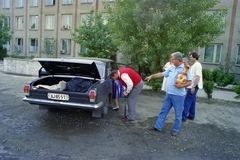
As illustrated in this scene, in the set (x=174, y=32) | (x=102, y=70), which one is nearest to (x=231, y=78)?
(x=174, y=32)

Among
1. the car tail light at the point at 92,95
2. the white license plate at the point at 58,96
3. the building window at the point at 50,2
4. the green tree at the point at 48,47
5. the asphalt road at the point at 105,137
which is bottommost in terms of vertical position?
the asphalt road at the point at 105,137

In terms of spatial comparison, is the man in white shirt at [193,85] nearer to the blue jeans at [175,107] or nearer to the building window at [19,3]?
the blue jeans at [175,107]

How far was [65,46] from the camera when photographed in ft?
86.8

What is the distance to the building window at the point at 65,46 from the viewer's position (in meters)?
26.1

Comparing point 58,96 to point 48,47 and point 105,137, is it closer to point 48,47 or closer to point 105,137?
point 105,137

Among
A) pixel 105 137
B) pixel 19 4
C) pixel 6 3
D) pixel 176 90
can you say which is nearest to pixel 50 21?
pixel 19 4

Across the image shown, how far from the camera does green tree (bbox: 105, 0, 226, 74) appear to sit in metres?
7.67

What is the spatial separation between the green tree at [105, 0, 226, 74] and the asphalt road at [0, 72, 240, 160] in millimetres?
3000

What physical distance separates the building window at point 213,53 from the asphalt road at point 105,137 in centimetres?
1394

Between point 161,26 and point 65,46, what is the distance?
2060cm

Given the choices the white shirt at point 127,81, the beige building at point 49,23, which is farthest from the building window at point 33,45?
the white shirt at point 127,81

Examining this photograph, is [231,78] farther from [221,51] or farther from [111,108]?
[111,108]

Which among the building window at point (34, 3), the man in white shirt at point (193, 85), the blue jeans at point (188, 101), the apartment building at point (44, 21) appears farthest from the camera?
the building window at point (34, 3)

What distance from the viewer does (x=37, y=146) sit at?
12.2 feet
